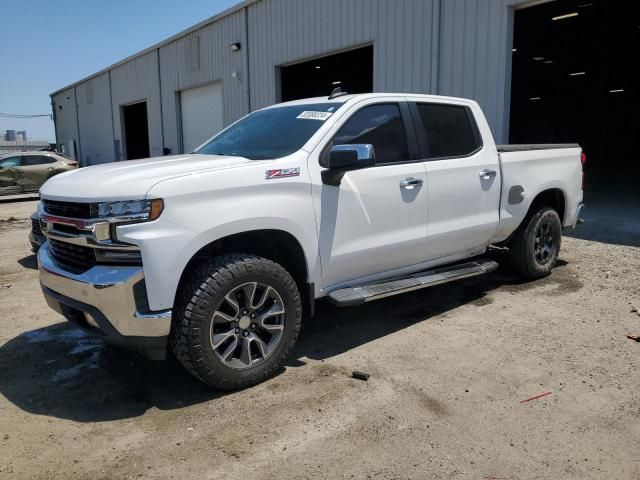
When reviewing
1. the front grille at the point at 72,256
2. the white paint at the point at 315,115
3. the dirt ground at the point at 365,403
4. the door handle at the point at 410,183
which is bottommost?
the dirt ground at the point at 365,403

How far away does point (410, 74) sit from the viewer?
→ 10.8 meters

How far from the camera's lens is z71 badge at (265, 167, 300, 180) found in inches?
140

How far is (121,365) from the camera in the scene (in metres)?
4.04

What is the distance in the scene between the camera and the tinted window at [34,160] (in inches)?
662

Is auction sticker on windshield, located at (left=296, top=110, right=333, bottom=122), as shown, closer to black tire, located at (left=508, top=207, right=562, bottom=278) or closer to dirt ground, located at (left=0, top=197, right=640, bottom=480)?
dirt ground, located at (left=0, top=197, right=640, bottom=480)

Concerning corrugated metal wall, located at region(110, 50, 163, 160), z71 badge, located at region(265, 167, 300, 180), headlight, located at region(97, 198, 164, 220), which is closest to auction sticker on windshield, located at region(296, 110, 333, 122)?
z71 badge, located at region(265, 167, 300, 180)

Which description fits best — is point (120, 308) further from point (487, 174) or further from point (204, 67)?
point (204, 67)

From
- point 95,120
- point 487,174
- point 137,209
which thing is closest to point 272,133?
point 137,209

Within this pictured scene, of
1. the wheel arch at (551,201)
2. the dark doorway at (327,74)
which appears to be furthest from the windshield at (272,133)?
the dark doorway at (327,74)

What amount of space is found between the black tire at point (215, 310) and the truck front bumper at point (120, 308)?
0.43ft

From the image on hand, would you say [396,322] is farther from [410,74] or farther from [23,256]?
[410,74]

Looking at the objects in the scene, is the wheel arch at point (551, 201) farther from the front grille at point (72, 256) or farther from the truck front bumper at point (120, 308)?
the front grille at point (72, 256)

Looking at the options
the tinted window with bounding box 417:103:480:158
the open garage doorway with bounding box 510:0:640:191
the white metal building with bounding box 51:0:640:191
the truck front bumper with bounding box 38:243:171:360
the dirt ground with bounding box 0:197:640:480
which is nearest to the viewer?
the dirt ground with bounding box 0:197:640:480

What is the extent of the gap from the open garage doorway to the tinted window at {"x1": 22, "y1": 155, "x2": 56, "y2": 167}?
587 inches
